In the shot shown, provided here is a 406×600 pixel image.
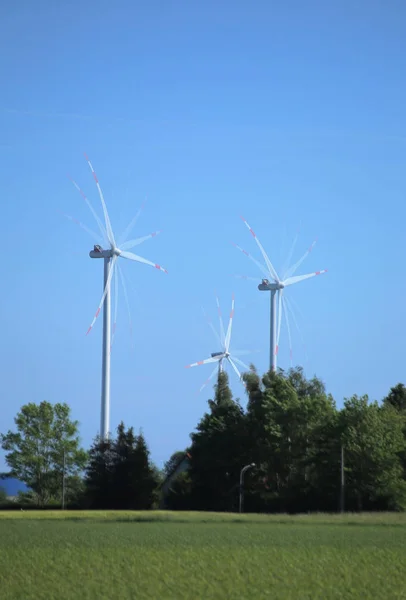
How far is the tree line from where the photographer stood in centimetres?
12194

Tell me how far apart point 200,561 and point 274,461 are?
256 feet

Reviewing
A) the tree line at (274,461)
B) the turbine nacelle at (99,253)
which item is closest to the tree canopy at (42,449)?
the tree line at (274,461)

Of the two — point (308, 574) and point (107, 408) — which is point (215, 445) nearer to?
point (107, 408)

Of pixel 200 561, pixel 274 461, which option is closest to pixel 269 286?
pixel 274 461

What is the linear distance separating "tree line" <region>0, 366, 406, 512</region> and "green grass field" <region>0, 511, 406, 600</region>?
30.7 metres

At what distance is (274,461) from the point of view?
130 metres

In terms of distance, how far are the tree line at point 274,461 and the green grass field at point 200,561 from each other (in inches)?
1209

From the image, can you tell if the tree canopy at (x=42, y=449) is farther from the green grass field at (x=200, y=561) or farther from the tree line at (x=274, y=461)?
the green grass field at (x=200, y=561)

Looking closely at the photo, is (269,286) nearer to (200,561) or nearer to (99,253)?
(99,253)

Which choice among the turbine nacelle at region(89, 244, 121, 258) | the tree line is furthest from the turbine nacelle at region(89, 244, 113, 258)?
the tree line

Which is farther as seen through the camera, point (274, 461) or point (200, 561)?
point (274, 461)

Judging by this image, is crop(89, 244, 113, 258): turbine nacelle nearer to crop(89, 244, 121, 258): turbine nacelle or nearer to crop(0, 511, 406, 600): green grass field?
crop(89, 244, 121, 258): turbine nacelle

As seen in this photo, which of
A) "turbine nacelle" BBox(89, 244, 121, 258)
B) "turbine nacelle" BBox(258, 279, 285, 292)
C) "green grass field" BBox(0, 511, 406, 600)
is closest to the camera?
"green grass field" BBox(0, 511, 406, 600)

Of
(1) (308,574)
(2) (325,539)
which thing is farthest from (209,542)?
(1) (308,574)
